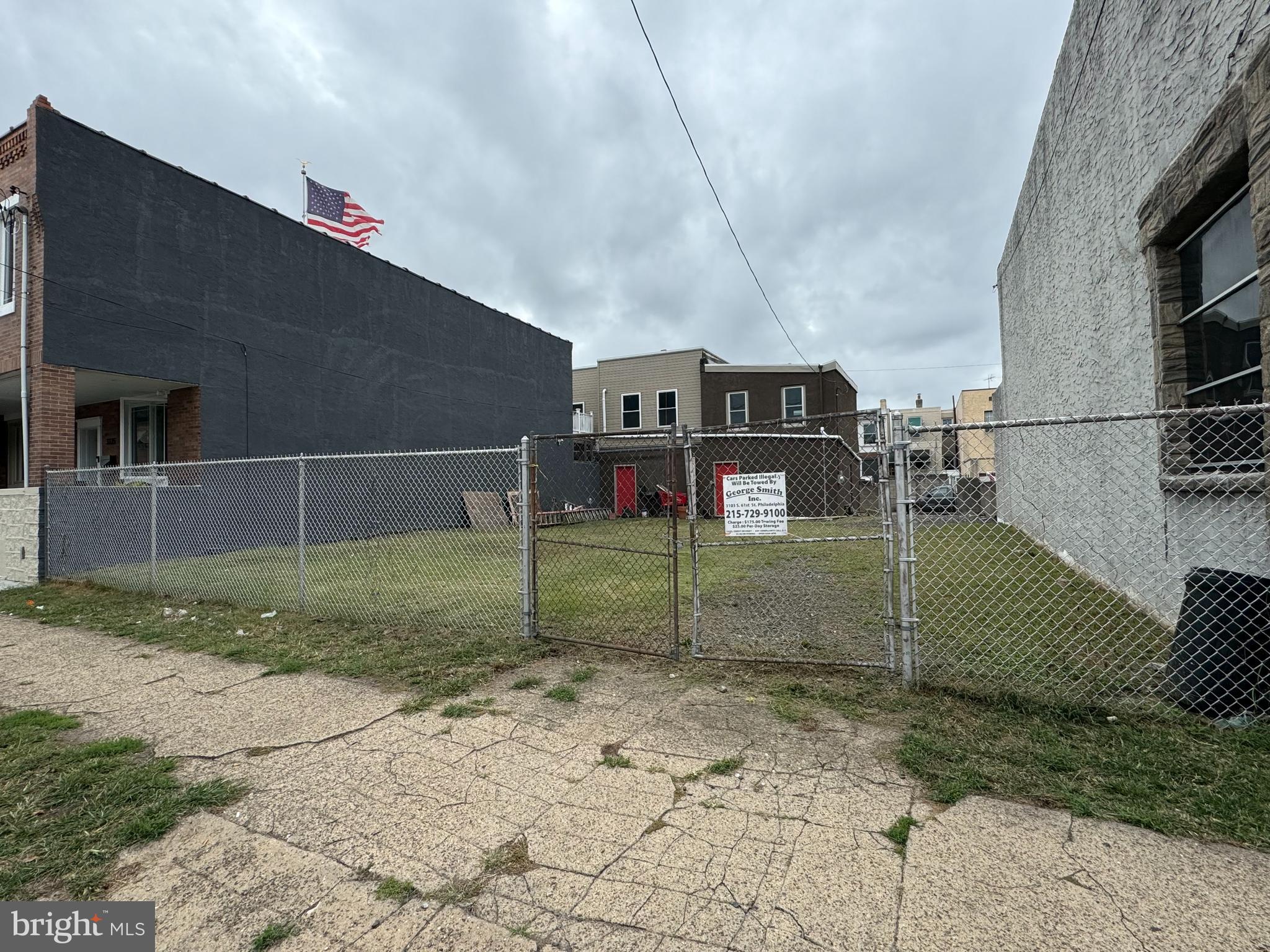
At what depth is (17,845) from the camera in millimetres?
2711

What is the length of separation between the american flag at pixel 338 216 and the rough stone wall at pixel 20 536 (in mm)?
9068

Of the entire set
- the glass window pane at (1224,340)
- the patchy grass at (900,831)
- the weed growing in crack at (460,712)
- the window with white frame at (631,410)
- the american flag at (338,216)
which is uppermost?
the american flag at (338,216)

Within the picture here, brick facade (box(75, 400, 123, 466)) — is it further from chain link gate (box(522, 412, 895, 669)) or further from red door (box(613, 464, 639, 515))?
red door (box(613, 464, 639, 515))

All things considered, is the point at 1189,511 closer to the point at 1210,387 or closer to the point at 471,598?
the point at 1210,387

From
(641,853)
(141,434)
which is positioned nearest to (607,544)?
(641,853)

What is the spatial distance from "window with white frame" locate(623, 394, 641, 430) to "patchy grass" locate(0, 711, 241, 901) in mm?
24900

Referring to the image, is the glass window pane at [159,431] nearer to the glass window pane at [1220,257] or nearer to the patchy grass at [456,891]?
the patchy grass at [456,891]

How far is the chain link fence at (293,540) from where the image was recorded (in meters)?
7.70

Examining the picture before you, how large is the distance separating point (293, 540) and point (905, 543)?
44.3ft

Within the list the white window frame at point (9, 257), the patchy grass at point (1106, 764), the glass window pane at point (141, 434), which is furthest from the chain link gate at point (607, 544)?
the white window frame at point (9, 257)

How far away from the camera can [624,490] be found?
992 inches

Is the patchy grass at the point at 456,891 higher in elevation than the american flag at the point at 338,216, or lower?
lower

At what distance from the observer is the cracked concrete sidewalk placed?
218 cm

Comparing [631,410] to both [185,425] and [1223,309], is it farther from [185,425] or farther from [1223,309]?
[1223,309]
